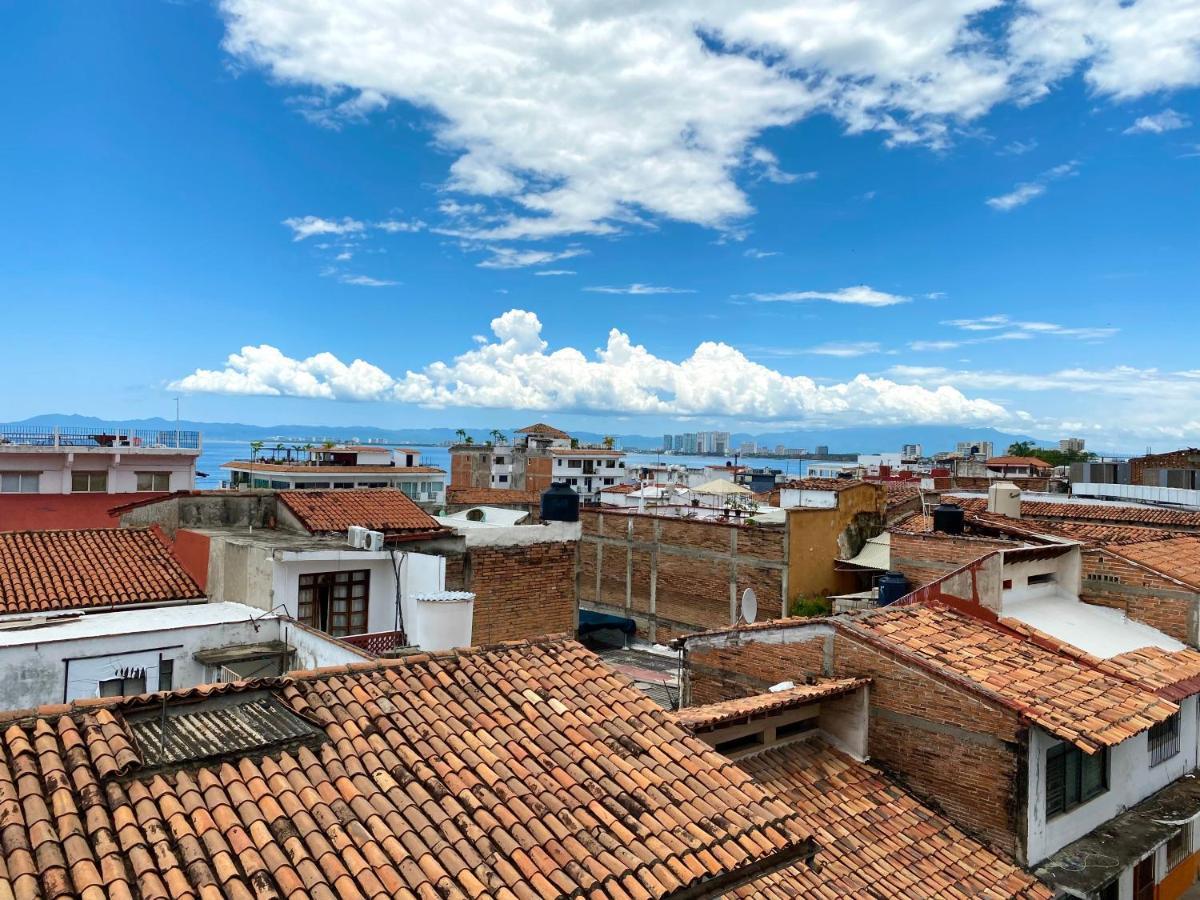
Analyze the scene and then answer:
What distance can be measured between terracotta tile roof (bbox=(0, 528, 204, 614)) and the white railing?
36.7 metres

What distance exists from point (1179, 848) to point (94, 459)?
4180cm

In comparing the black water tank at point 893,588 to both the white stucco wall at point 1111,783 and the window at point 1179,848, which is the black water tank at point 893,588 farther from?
the window at point 1179,848

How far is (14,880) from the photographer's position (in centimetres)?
426

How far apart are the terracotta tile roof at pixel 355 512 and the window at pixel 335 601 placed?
259cm

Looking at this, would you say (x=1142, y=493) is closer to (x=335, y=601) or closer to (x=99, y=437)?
(x=335, y=601)

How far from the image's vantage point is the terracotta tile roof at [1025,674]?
10125 mm

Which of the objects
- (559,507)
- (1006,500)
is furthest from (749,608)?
(1006,500)

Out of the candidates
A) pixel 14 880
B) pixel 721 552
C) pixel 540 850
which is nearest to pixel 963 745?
pixel 540 850

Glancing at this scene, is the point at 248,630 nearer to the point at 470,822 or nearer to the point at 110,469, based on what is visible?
the point at 470,822

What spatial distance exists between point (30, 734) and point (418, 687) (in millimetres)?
2972

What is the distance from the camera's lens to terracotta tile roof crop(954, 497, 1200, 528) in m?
27.1

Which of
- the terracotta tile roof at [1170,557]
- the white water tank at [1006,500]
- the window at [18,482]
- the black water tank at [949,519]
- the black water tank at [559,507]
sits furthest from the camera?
the window at [18,482]

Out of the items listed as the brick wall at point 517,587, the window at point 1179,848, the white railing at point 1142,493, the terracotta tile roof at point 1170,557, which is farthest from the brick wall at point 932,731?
the white railing at point 1142,493

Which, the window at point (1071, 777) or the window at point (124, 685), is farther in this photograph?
the window at point (124, 685)
